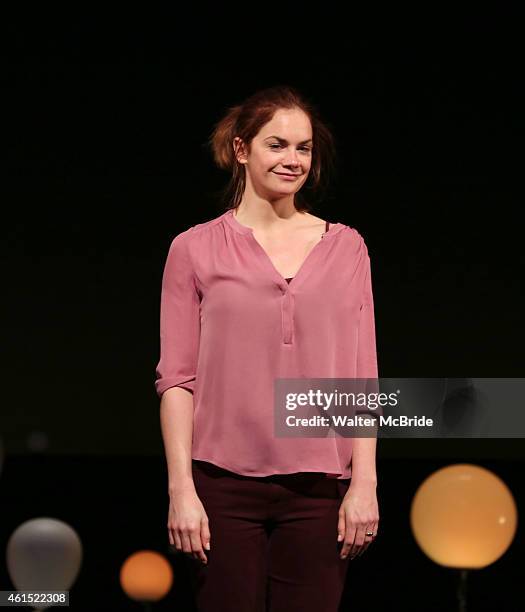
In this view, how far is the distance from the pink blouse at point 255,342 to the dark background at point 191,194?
1.51 metres

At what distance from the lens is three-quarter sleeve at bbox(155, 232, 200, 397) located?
4.87ft

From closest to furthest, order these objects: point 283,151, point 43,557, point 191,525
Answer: point 191,525 → point 283,151 → point 43,557

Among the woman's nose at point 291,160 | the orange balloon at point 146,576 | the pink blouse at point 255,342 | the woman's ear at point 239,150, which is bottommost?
the orange balloon at point 146,576

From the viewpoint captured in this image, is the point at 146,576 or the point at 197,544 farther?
the point at 146,576

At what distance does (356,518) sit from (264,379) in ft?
0.76

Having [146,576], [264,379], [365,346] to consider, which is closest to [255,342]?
[264,379]

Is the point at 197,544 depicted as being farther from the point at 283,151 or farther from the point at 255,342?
the point at 283,151

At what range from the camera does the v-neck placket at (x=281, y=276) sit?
144 centimetres

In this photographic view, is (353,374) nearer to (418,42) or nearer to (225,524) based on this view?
(225,524)

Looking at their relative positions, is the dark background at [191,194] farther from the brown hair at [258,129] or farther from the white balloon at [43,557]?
the brown hair at [258,129]

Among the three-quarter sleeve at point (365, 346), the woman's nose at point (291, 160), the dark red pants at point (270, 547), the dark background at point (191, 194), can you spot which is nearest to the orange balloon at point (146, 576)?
the dark background at point (191, 194)

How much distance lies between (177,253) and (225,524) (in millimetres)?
402

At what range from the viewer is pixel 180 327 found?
4.90 ft

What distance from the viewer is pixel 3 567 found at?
2.83 meters
